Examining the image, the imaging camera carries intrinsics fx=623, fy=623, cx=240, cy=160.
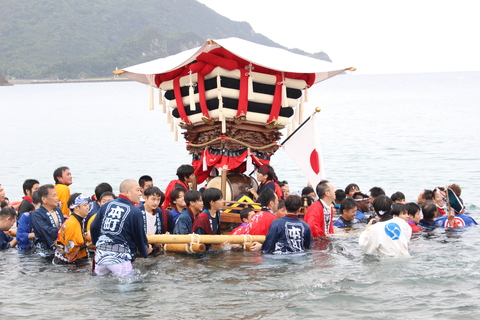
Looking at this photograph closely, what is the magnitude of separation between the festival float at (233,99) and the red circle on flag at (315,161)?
617 mm

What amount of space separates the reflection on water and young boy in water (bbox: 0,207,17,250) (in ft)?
1.00

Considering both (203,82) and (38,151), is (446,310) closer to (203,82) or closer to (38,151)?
(203,82)

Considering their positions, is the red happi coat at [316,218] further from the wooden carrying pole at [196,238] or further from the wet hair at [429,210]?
the wet hair at [429,210]

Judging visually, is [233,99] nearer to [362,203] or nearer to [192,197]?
[192,197]

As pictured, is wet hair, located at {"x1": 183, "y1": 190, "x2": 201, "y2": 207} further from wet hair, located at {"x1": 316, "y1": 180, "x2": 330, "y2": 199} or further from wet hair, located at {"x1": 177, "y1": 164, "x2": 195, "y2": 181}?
wet hair, located at {"x1": 316, "y1": 180, "x2": 330, "y2": 199}

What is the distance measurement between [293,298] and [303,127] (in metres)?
4.53

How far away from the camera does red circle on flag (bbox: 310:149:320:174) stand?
11.8 metres

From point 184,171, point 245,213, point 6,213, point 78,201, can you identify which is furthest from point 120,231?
point 184,171

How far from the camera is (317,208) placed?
9.72m

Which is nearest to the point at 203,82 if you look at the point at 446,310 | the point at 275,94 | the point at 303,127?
the point at 275,94

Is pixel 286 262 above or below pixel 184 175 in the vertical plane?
below

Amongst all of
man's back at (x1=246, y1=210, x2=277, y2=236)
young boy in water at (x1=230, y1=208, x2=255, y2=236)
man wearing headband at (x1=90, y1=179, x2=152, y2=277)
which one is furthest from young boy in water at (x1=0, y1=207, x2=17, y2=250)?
man's back at (x1=246, y1=210, x2=277, y2=236)

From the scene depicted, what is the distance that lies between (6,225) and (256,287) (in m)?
4.40

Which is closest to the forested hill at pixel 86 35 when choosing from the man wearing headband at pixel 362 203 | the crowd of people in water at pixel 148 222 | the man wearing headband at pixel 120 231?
the man wearing headband at pixel 362 203
